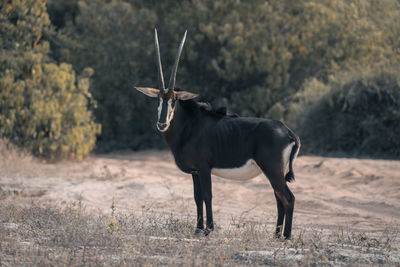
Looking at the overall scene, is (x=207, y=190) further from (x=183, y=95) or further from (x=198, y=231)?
(x=183, y=95)

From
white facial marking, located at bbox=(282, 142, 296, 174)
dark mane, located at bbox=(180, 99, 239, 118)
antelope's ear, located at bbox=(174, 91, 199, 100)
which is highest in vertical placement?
antelope's ear, located at bbox=(174, 91, 199, 100)

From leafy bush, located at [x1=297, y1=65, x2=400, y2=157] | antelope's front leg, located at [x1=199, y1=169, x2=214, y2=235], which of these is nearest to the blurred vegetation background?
leafy bush, located at [x1=297, y1=65, x2=400, y2=157]

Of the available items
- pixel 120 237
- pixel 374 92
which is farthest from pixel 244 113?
pixel 120 237

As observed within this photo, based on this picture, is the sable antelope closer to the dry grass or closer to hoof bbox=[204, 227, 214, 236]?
hoof bbox=[204, 227, 214, 236]

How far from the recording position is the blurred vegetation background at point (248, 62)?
16.1 m

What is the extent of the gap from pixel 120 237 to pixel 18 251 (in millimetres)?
1127

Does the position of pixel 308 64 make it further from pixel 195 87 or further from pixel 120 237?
pixel 120 237

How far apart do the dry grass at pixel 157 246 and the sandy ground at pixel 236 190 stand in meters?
1.18

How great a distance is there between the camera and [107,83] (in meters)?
Result: 20.1

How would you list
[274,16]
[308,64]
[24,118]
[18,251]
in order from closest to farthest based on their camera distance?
[18,251] → [24,118] → [274,16] → [308,64]

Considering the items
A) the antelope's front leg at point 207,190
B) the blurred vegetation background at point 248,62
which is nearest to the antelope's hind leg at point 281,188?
the antelope's front leg at point 207,190

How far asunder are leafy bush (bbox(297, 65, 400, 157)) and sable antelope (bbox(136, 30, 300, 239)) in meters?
9.88

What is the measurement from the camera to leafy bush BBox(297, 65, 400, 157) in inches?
619

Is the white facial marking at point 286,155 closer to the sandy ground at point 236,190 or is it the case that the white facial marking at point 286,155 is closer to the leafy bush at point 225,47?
the sandy ground at point 236,190
